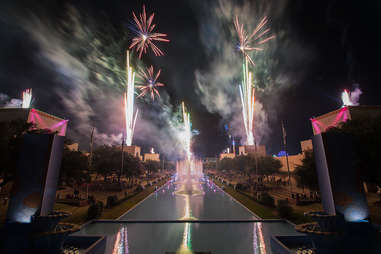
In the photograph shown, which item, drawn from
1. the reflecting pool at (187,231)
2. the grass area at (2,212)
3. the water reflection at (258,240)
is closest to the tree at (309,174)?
the reflecting pool at (187,231)

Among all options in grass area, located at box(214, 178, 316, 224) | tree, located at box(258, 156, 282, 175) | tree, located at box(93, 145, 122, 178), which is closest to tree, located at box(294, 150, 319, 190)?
grass area, located at box(214, 178, 316, 224)

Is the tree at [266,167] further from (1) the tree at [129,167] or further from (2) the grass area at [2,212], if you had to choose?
(2) the grass area at [2,212]

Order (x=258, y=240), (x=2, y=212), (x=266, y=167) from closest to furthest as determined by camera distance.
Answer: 1. (x=258, y=240)
2. (x=2, y=212)
3. (x=266, y=167)

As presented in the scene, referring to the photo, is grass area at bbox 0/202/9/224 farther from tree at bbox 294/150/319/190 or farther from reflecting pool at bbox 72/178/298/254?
tree at bbox 294/150/319/190

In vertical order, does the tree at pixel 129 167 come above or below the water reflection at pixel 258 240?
above

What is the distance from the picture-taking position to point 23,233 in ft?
32.7

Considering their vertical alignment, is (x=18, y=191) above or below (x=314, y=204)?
above

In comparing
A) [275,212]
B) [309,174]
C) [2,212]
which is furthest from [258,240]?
[2,212]

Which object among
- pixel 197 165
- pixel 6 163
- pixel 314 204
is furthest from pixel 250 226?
pixel 197 165

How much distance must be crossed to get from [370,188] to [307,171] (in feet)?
77.5

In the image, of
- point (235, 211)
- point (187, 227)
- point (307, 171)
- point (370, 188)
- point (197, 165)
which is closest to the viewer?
point (187, 227)

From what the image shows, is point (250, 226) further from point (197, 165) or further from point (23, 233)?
point (197, 165)

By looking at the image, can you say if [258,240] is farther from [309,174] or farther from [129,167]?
[129,167]

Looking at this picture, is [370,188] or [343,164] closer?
[343,164]
